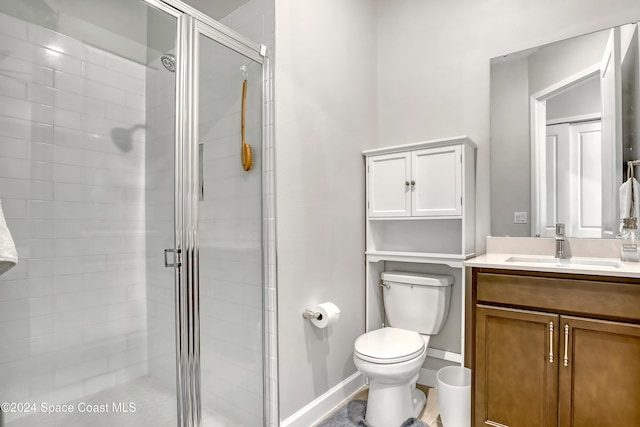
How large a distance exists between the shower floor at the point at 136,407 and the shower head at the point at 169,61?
51.1 inches

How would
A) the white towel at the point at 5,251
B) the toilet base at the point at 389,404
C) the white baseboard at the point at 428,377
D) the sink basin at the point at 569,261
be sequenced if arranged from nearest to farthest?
the white towel at the point at 5,251 < the sink basin at the point at 569,261 < the toilet base at the point at 389,404 < the white baseboard at the point at 428,377

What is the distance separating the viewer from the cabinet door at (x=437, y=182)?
2.02 m

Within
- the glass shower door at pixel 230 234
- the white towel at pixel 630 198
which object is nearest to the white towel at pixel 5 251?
the glass shower door at pixel 230 234

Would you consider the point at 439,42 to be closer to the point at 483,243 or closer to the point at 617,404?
the point at 483,243

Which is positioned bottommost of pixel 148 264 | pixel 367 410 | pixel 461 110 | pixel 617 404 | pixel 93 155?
pixel 367 410

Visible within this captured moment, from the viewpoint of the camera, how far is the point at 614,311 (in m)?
1.38

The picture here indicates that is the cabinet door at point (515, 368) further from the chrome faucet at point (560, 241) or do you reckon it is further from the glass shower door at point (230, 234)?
the glass shower door at point (230, 234)

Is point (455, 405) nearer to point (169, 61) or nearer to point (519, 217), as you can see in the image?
point (519, 217)

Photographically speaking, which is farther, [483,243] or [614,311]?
[483,243]

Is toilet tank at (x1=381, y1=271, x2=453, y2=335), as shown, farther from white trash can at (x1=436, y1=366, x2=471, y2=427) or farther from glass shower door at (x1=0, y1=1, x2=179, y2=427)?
glass shower door at (x1=0, y1=1, x2=179, y2=427)

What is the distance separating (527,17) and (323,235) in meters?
1.71

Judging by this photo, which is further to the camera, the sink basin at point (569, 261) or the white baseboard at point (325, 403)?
the white baseboard at point (325, 403)

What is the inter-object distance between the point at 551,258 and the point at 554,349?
22.9 inches

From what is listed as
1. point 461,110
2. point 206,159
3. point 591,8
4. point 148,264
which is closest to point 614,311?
point 461,110
